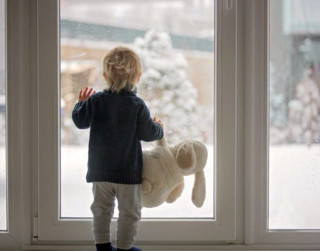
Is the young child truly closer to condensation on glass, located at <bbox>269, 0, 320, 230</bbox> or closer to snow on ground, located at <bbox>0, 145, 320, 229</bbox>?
snow on ground, located at <bbox>0, 145, 320, 229</bbox>

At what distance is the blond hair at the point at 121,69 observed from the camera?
1241 millimetres

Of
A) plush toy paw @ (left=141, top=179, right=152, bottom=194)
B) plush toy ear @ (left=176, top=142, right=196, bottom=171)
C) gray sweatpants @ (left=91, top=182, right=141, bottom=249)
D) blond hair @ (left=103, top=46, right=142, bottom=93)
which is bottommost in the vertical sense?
gray sweatpants @ (left=91, top=182, right=141, bottom=249)

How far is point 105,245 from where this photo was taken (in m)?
1.26

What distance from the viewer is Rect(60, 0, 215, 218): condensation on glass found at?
1.42 metres

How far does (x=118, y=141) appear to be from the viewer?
1.22 metres

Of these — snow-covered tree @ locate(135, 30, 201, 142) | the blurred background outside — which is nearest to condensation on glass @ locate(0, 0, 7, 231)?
the blurred background outside

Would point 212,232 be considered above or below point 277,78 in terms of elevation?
below

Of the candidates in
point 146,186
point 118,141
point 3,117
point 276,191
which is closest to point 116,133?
point 118,141

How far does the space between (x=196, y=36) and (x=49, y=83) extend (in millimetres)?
515

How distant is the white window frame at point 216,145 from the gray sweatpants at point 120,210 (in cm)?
17

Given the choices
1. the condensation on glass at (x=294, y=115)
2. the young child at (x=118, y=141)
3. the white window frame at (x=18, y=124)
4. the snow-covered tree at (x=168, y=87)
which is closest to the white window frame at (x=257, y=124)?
the condensation on glass at (x=294, y=115)

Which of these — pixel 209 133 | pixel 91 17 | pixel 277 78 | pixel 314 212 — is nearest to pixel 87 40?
pixel 91 17

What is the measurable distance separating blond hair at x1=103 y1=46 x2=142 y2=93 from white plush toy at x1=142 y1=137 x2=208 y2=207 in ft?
0.72

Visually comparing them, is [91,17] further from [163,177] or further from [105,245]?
[105,245]
